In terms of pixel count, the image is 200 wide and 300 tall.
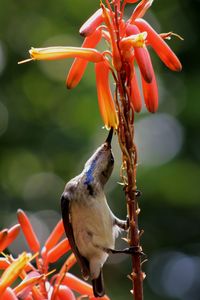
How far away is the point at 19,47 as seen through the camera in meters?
10.4

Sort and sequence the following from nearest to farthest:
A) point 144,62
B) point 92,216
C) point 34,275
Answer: point 144,62 < point 34,275 < point 92,216

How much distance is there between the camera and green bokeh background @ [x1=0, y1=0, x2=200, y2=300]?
909cm

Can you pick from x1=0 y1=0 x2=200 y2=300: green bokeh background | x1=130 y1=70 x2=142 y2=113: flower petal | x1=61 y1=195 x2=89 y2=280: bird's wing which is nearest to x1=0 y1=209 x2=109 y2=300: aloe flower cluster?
x1=61 y1=195 x2=89 y2=280: bird's wing

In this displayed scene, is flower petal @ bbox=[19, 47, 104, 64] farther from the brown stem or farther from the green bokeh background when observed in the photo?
the green bokeh background

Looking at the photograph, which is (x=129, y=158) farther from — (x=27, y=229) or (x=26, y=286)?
(x=27, y=229)

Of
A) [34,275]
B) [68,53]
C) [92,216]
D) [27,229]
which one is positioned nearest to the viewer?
[68,53]

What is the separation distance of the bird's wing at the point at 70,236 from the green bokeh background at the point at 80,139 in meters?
3.35

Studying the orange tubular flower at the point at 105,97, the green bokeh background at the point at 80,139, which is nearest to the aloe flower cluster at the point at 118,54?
the orange tubular flower at the point at 105,97

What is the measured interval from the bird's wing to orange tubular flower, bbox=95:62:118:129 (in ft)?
3.00

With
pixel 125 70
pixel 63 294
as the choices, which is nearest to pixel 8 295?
pixel 63 294

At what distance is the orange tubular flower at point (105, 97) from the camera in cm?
377

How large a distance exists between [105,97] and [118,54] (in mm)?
275

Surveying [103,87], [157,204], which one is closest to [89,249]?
[103,87]

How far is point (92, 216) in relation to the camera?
4941mm
